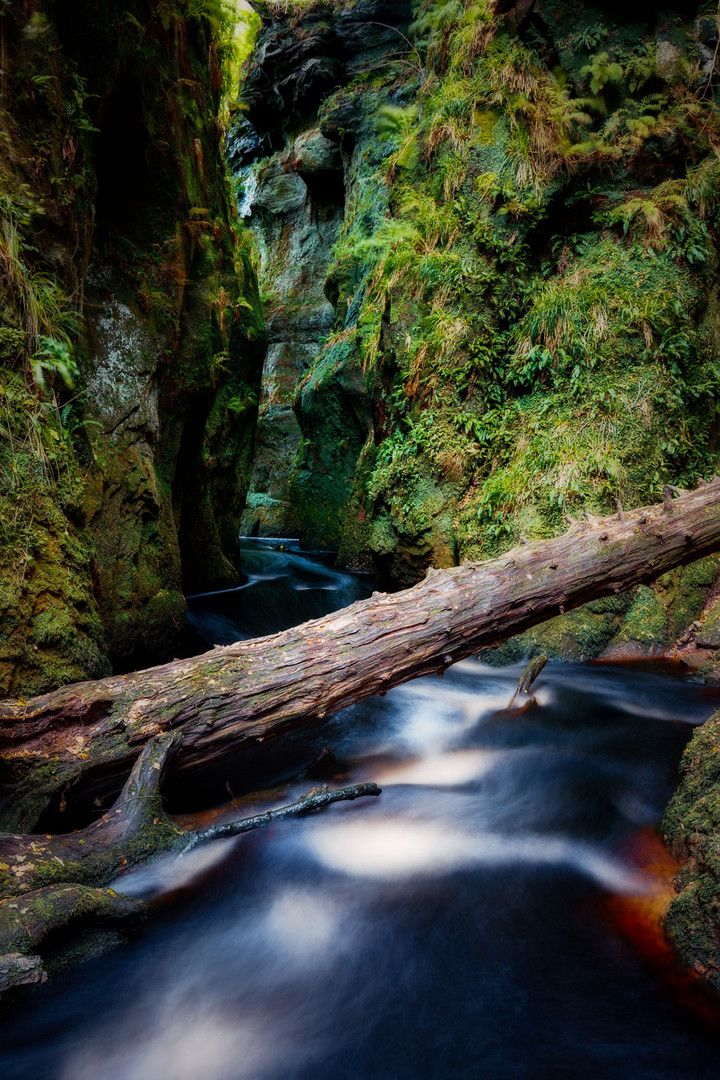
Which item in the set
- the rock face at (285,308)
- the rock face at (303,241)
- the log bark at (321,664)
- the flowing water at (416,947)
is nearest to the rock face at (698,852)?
the flowing water at (416,947)

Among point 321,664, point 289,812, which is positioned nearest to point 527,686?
point 321,664

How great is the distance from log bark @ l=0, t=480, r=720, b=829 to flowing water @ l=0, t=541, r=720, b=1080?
565mm

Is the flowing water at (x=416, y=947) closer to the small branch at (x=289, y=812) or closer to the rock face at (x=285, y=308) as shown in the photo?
the small branch at (x=289, y=812)

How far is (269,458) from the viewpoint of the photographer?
19.9 m

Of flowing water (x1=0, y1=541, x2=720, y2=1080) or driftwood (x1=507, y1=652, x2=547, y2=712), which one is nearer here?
flowing water (x1=0, y1=541, x2=720, y2=1080)

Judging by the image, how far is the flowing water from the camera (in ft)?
6.23

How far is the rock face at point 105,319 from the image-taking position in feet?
11.0

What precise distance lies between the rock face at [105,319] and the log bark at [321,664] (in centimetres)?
46

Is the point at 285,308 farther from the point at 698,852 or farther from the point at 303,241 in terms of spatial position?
the point at 698,852

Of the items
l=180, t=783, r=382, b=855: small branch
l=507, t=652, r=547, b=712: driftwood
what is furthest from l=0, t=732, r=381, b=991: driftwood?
l=507, t=652, r=547, b=712: driftwood

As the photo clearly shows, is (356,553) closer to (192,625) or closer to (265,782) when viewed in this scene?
(192,625)

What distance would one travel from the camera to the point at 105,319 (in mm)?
5336

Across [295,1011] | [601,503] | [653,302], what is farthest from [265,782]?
[653,302]

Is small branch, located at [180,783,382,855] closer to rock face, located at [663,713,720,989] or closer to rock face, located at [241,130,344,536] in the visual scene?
rock face, located at [663,713,720,989]
